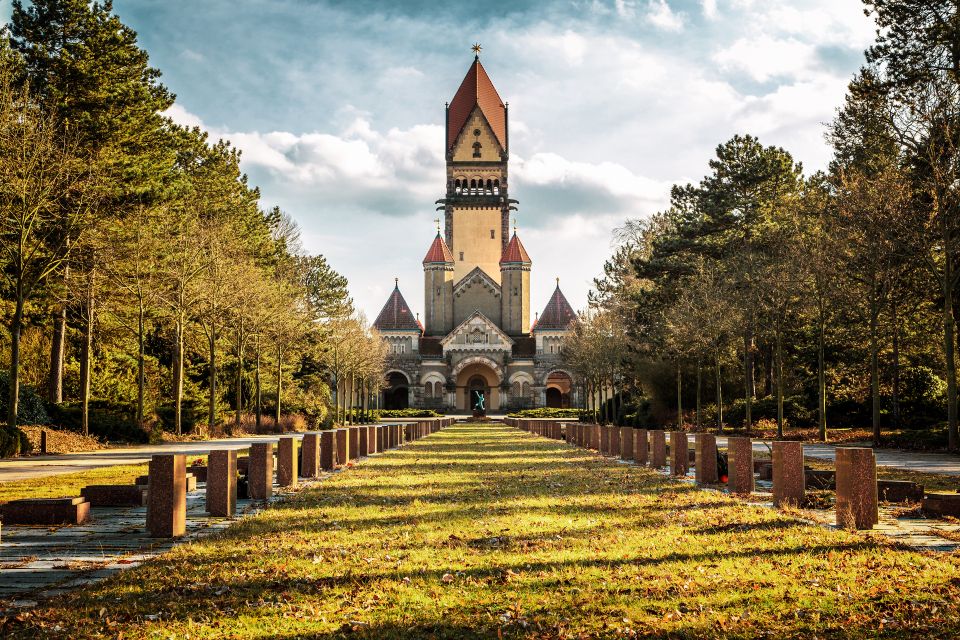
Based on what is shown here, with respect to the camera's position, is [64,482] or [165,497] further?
[64,482]

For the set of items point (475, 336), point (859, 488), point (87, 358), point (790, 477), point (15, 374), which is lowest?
point (790, 477)

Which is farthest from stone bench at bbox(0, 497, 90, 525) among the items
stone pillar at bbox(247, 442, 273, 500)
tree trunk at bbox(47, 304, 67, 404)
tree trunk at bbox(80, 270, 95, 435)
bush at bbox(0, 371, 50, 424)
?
tree trunk at bbox(47, 304, 67, 404)

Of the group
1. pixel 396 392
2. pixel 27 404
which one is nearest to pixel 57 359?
pixel 27 404

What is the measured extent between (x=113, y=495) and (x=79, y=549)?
11.3 feet

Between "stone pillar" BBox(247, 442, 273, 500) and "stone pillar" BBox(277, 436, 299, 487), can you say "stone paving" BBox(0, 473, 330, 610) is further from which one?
"stone pillar" BBox(277, 436, 299, 487)

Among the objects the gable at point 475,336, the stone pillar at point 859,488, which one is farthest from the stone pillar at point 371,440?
the gable at point 475,336

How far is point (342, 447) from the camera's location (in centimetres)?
1892

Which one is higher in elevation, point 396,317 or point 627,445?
point 396,317

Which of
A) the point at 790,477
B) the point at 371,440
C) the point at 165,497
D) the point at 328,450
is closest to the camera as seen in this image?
the point at 165,497

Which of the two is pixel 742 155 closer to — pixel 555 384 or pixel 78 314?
pixel 78 314

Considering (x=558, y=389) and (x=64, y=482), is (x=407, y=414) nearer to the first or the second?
(x=558, y=389)

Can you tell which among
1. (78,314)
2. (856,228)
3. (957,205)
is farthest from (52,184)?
(957,205)

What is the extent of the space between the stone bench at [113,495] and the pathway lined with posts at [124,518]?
0.01 metres

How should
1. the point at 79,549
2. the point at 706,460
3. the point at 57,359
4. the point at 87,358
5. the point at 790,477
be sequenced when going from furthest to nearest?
1. the point at 57,359
2. the point at 87,358
3. the point at 706,460
4. the point at 790,477
5. the point at 79,549
